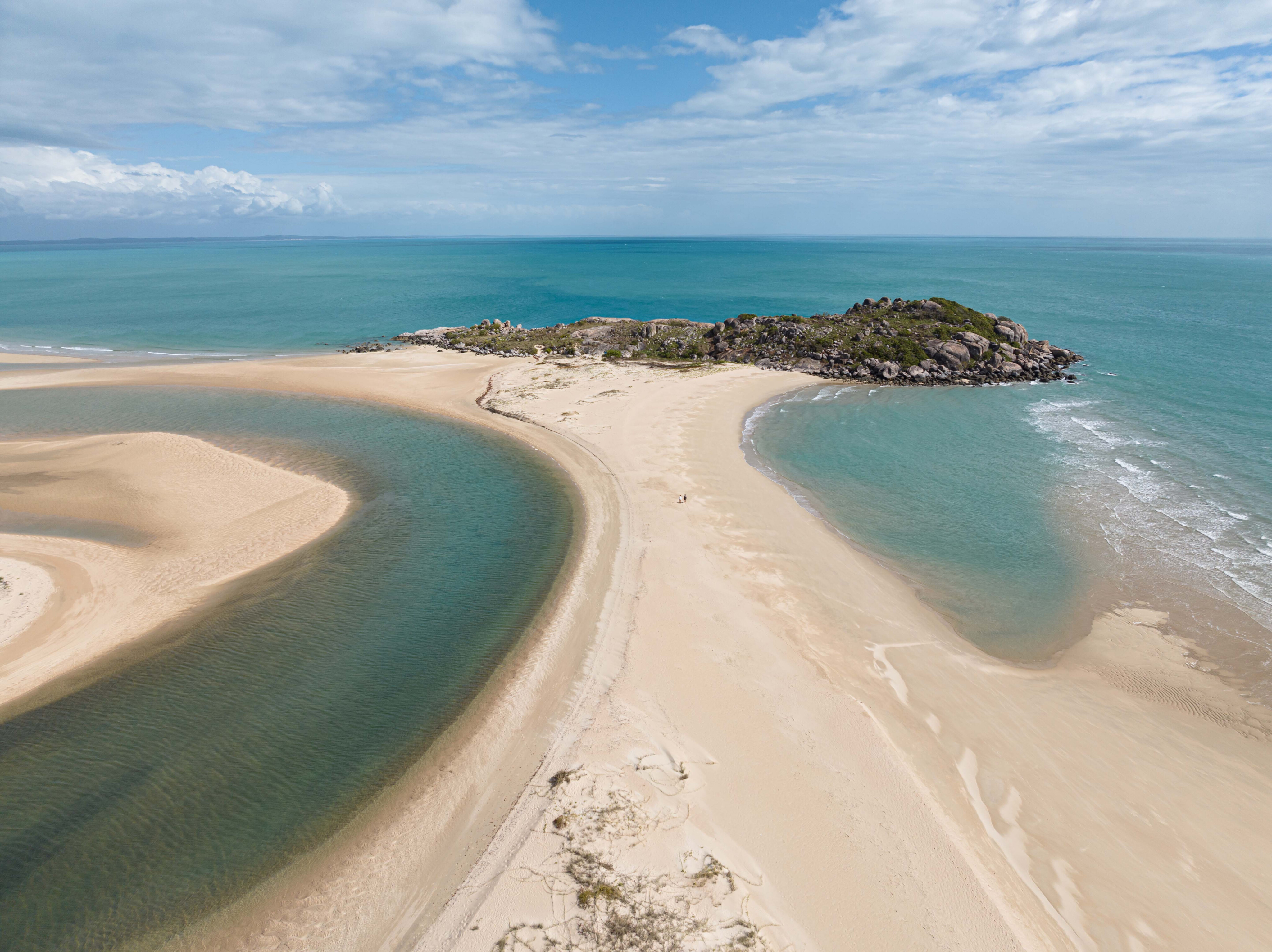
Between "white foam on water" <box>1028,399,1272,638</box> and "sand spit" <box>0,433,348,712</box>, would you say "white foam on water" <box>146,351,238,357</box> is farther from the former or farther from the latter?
"white foam on water" <box>1028,399,1272,638</box>

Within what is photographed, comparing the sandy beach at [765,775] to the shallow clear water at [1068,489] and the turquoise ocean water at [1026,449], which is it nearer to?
the shallow clear water at [1068,489]

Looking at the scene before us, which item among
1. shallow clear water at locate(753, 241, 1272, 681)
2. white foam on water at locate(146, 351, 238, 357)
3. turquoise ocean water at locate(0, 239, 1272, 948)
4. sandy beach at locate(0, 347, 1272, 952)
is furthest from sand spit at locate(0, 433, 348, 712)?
white foam on water at locate(146, 351, 238, 357)

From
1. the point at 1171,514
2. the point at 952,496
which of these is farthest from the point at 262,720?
the point at 1171,514

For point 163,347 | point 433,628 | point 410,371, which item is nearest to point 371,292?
point 163,347

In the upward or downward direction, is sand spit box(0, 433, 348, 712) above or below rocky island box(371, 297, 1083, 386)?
below

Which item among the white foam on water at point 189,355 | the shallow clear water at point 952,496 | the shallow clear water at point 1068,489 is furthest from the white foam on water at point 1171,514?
the white foam on water at point 189,355
